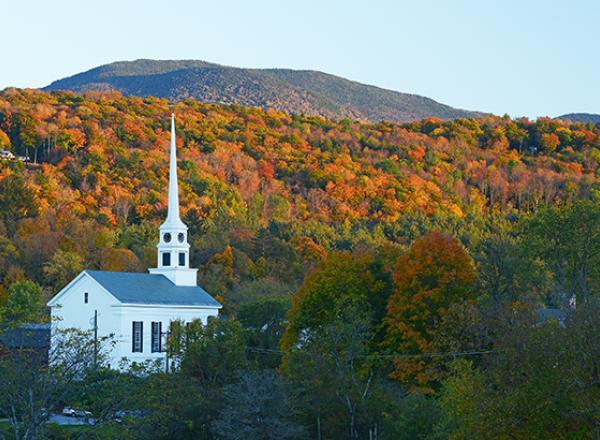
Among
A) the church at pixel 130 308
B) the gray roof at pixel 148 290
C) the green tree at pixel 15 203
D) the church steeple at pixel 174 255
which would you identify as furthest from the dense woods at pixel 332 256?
the church steeple at pixel 174 255

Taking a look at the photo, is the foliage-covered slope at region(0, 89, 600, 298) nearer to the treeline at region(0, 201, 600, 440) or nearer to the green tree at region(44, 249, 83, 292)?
the green tree at region(44, 249, 83, 292)

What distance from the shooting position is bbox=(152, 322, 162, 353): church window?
69.8 m

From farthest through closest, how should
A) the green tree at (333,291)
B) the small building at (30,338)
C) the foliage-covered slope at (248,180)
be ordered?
1. the foliage-covered slope at (248,180)
2. the green tree at (333,291)
3. the small building at (30,338)

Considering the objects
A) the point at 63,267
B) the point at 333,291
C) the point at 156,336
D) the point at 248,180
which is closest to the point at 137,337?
the point at 156,336

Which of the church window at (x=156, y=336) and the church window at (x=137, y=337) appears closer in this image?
the church window at (x=137, y=337)

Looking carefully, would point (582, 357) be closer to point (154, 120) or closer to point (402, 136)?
point (154, 120)

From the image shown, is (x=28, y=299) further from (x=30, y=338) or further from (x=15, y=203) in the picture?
(x=15, y=203)

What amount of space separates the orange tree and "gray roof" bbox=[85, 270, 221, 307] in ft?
54.1

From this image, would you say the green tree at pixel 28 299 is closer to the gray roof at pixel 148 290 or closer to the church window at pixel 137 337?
the gray roof at pixel 148 290

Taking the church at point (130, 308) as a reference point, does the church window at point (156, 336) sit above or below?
below

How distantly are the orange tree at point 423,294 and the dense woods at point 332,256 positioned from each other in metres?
0.10

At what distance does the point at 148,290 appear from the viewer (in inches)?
2813

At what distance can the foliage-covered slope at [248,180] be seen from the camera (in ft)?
323

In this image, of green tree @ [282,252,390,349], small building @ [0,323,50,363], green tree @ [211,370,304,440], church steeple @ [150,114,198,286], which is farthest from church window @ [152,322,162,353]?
green tree @ [211,370,304,440]
